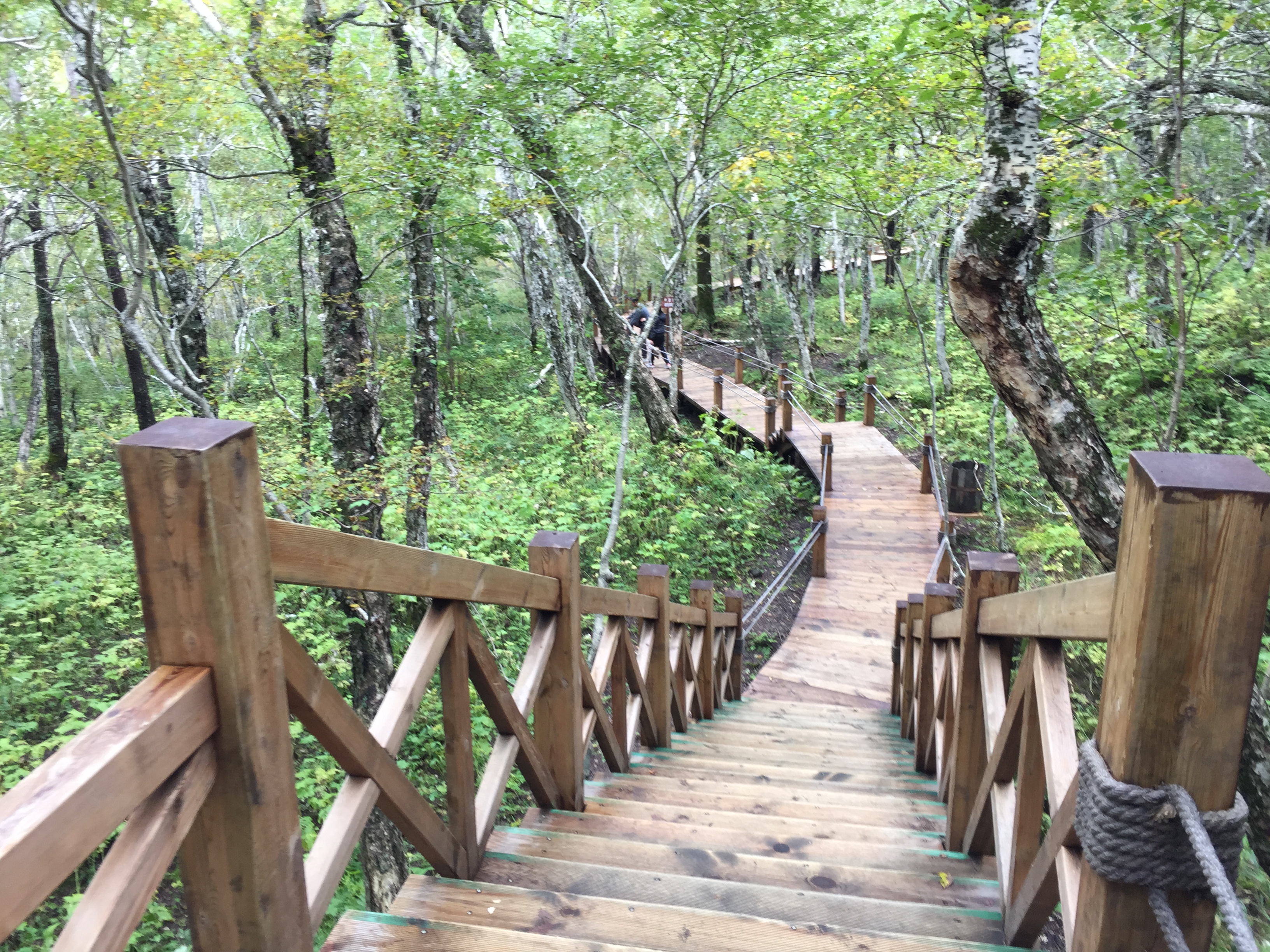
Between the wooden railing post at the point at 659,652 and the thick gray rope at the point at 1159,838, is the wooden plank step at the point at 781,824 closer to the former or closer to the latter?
the wooden railing post at the point at 659,652

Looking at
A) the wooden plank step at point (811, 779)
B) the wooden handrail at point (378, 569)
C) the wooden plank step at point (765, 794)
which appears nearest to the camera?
the wooden handrail at point (378, 569)

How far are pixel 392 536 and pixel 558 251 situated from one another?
9.01 metres

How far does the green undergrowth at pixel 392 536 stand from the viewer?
6219 mm

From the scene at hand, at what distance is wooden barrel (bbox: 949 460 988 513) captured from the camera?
35.8 ft

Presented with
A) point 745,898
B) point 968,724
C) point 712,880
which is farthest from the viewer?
point 968,724

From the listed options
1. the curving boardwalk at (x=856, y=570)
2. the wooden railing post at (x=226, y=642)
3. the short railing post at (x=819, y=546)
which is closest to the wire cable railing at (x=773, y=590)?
the short railing post at (x=819, y=546)

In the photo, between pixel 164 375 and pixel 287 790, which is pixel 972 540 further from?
pixel 287 790

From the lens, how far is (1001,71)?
510cm

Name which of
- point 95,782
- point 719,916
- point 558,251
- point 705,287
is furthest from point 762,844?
point 705,287

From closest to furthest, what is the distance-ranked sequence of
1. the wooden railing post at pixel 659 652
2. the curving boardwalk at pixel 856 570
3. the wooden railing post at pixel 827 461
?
the wooden railing post at pixel 659 652
the curving boardwalk at pixel 856 570
the wooden railing post at pixel 827 461

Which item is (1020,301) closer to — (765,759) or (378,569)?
(765,759)

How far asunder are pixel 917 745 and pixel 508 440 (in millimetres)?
10130

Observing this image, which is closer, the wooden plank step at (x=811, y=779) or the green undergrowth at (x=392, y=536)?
the wooden plank step at (x=811, y=779)

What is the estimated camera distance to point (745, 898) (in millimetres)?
2326
